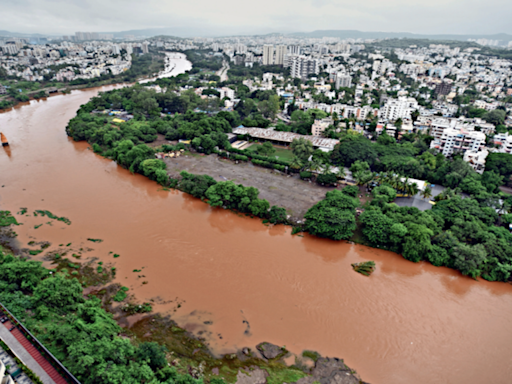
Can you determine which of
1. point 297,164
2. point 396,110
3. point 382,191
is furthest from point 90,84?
point 382,191

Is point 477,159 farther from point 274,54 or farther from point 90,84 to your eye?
point 90,84

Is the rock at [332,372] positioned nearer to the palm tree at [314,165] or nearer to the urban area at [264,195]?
the urban area at [264,195]

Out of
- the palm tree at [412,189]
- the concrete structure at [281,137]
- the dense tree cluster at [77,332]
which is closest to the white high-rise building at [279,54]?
the concrete structure at [281,137]

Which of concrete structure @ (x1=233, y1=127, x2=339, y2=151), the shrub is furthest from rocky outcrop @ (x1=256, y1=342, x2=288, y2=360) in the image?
concrete structure @ (x1=233, y1=127, x2=339, y2=151)

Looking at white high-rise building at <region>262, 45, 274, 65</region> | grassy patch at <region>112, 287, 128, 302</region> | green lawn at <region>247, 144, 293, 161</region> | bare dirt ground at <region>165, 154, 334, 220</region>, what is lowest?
grassy patch at <region>112, 287, 128, 302</region>

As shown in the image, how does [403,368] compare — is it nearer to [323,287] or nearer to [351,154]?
[323,287]

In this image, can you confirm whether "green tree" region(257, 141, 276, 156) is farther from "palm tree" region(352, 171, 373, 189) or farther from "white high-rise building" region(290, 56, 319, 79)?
"white high-rise building" region(290, 56, 319, 79)

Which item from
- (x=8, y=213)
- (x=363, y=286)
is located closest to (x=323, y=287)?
(x=363, y=286)
